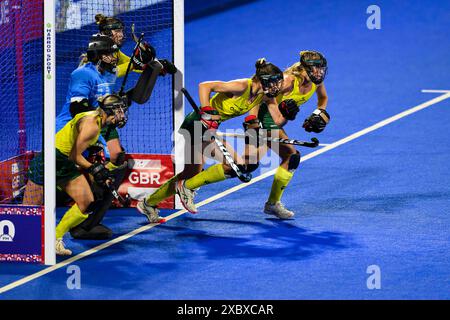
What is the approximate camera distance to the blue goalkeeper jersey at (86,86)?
1316 centimetres

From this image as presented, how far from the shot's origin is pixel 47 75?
37.7 feet

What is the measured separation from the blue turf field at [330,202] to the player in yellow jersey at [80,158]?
0.38 m

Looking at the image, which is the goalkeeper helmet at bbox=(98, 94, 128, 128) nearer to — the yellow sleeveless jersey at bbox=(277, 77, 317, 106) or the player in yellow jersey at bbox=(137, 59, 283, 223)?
the player in yellow jersey at bbox=(137, 59, 283, 223)

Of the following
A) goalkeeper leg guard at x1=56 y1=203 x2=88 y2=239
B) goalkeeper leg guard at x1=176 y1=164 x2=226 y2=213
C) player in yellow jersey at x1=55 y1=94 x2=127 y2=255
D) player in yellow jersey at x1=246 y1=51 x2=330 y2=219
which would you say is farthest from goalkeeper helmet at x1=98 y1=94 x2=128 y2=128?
player in yellow jersey at x1=246 y1=51 x2=330 y2=219

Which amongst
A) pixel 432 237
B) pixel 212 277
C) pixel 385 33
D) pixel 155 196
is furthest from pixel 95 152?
pixel 385 33

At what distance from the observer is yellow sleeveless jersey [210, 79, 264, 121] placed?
13219 mm

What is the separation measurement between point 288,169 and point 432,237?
181 centimetres

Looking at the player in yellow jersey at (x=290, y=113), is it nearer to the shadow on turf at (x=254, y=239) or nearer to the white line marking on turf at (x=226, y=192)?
the shadow on turf at (x=254, y=239)

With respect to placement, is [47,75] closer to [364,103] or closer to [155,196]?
[155,196]

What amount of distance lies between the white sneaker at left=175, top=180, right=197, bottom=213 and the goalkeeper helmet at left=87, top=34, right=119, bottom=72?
5.05 ft

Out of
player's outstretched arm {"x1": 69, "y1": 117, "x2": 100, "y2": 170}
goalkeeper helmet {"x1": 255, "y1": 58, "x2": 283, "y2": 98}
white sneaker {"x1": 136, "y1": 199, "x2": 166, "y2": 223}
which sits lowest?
white sneaker {"x1": 136, "y1": 199, "x2": 166, "y2": 223}

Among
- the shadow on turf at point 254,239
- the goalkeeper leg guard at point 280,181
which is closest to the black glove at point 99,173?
the shadow on turf at point 254,239

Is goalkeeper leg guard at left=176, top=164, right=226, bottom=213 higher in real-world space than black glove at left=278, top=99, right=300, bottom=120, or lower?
lower
